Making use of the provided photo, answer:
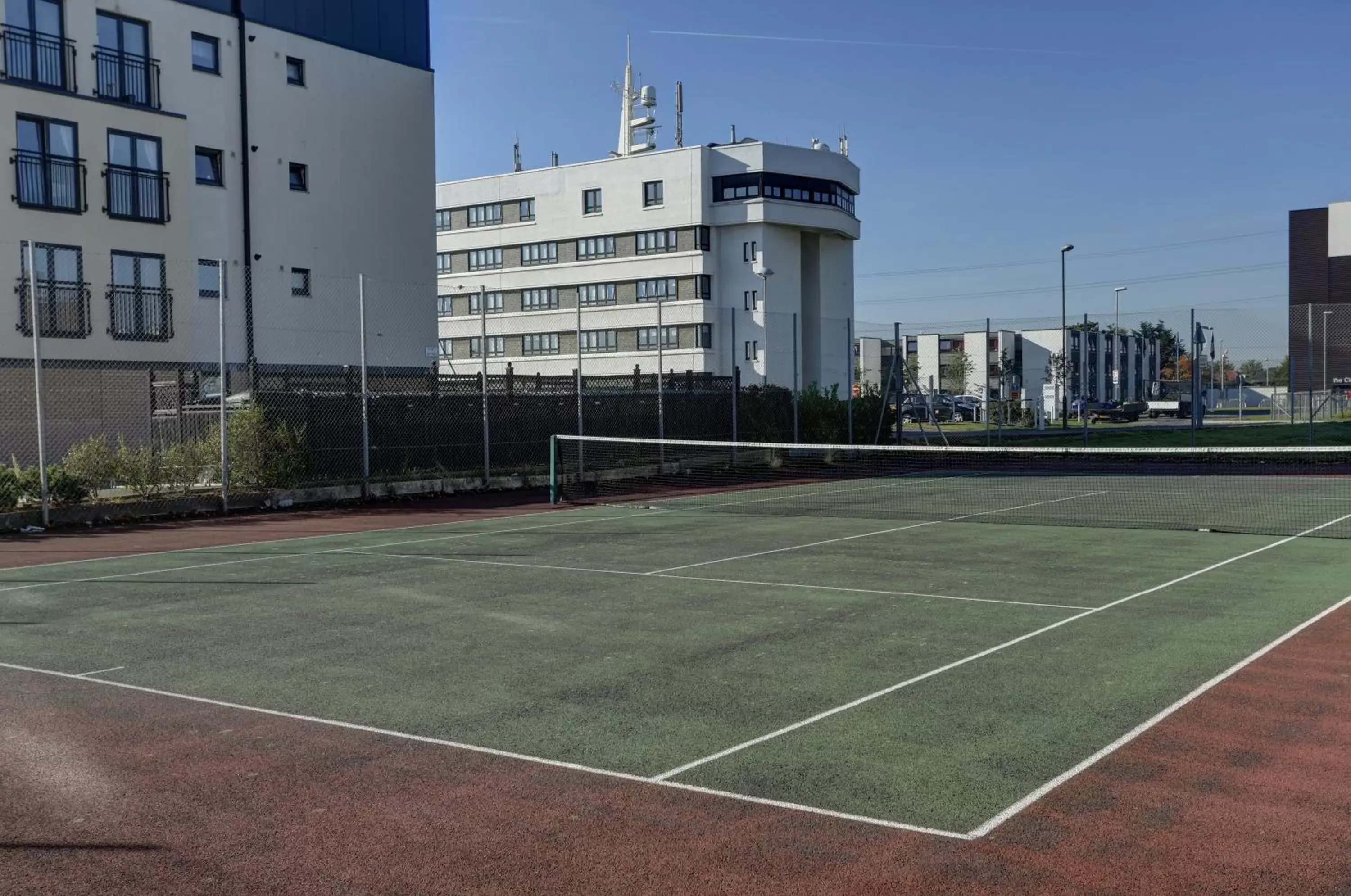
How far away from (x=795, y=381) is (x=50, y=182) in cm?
1819

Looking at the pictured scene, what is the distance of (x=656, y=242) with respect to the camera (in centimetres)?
6869

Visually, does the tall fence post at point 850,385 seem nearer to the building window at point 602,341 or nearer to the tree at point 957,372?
the building window at point 602,341

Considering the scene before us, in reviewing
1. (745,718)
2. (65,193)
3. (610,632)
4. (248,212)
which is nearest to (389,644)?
(610,632)

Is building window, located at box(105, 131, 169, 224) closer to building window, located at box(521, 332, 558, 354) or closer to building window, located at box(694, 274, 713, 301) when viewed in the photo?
building window, located at box(694, 274, 713, 301)

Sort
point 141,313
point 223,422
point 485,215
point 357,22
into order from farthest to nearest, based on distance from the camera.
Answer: point 485,215, point 357,22, point 141,313, point 223,422

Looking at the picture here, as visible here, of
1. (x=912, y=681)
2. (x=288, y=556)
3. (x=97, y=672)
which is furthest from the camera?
(x=288, y=556)

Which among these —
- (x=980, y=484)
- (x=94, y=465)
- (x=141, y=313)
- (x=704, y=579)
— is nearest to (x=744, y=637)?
(x=704, y=579)

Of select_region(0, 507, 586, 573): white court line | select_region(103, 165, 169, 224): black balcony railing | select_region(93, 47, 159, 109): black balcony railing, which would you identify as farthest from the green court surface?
select_region(93, 47, 159, 109): black balcony railing

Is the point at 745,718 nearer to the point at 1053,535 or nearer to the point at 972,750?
the point at 972,750

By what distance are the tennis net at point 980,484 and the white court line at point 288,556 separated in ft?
7.02

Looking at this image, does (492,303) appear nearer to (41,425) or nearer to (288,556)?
(41,425)

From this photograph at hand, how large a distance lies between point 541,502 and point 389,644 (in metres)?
13.4

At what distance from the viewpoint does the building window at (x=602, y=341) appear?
71.2m

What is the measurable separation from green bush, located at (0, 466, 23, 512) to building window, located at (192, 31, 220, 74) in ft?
58.3
